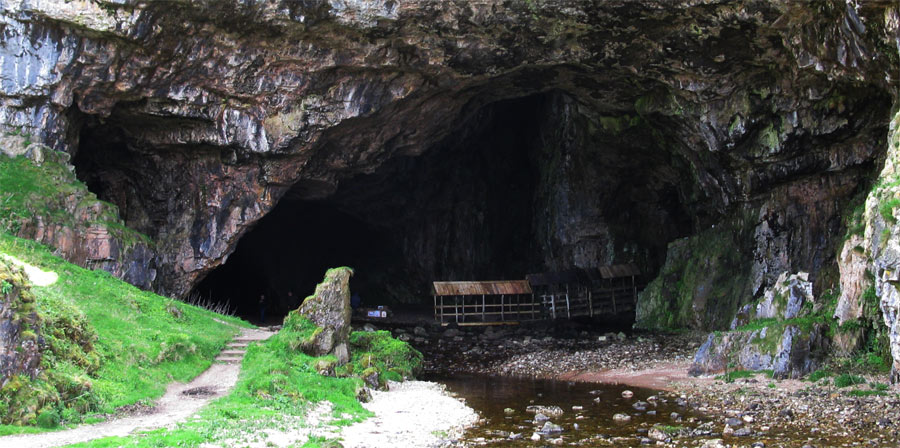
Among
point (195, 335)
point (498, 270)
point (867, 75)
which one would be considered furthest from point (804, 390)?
point (498, 270)

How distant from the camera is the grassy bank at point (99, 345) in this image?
12.9m

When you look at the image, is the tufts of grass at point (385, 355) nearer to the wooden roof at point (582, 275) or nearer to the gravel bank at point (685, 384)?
the gravel bank at point (685, 384)

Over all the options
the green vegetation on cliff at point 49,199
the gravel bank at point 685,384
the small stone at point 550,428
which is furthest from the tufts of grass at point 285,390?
the green vegetation on cliff at point 49,199

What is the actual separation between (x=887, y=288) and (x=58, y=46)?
27.4 meters

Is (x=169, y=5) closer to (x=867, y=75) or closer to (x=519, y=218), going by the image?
(x=867, y=75)

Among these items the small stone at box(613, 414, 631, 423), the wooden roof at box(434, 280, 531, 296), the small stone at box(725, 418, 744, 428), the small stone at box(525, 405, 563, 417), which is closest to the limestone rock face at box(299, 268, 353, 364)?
the small stone at box(525, 405, 563, 417)

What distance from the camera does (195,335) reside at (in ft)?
67.0

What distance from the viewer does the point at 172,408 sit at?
14.8 meters

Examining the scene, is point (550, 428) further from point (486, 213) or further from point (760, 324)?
point (486, 213)

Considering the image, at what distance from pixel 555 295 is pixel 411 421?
27.2 m

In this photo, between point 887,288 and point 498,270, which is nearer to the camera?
point 887,288

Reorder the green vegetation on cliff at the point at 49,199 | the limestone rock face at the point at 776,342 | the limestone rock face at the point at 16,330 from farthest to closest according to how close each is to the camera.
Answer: the green vegetation on cliff at the point at 49,199, the limestone rock face at the point at 776,342, the limestone rock face at the point at 16,330

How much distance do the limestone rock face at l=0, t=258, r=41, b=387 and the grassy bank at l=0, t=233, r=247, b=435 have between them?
234 mm

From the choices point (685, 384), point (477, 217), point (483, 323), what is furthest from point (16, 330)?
point (477, 217)
